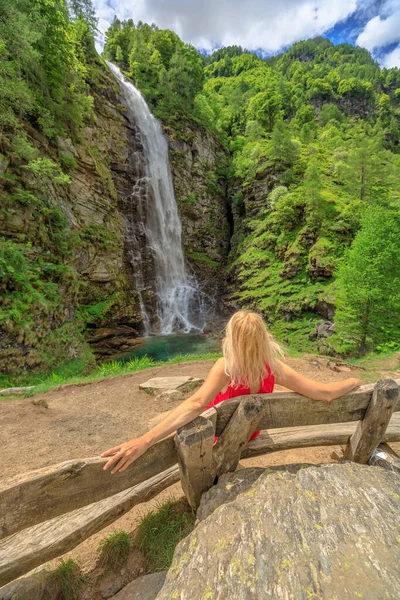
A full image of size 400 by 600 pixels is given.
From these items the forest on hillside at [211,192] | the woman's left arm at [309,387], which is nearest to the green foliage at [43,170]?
the forest on hillside at [211,192]

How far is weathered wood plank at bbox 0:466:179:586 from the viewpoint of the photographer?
174 centimetres

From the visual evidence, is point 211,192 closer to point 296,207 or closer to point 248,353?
point 296,207

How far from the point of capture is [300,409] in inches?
83.7

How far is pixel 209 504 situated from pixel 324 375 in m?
6.78

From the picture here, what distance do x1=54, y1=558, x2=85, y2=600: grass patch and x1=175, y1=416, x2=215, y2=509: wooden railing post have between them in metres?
1.07

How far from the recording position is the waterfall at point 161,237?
19.9 meters

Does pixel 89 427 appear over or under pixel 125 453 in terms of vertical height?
under

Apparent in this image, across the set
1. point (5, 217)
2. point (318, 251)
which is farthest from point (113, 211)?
point (318, 251)

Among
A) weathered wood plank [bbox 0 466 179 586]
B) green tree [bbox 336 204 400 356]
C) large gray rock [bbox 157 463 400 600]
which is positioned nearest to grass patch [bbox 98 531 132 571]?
weathered wood plank [bbox 0 466 179 586]

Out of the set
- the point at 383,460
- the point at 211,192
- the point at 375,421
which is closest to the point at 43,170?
the point at 375,421

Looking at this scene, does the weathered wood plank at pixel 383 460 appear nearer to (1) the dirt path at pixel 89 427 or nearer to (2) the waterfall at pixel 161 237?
(1) the dirt path at pixel 89 427

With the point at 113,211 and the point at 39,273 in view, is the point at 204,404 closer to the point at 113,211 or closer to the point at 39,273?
the point at 39,273

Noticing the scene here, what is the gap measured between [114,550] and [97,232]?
1599 cm

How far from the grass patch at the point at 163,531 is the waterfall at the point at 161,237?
16.2m
